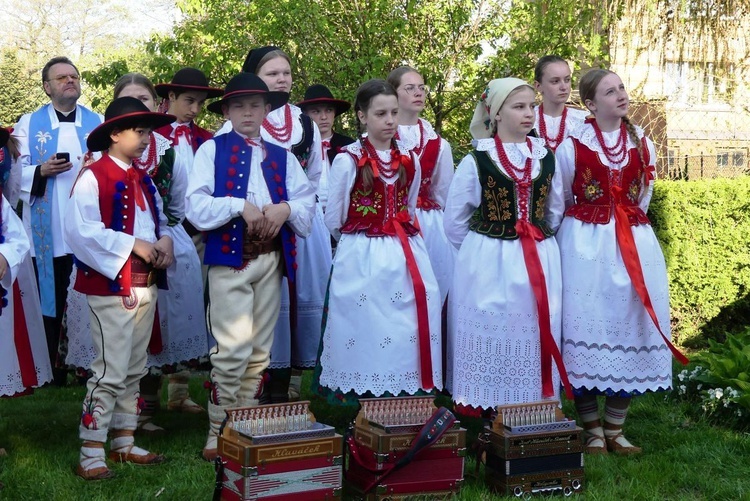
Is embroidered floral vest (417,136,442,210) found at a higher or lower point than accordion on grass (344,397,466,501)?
higher

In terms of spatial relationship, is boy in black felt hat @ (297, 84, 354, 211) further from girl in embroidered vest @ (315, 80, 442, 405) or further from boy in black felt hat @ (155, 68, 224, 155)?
girl in embroidered vest @ (315, 80, 442, 405)

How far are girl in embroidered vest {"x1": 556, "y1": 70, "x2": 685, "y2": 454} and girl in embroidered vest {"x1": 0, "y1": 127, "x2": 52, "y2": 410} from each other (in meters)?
2.66

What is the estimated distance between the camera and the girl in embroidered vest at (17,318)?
414 centimetres

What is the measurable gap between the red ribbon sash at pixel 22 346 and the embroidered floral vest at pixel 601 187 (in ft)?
9.25

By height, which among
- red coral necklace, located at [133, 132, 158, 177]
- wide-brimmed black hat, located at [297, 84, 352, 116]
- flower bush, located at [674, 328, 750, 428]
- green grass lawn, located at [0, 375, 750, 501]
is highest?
wide-brimmed black hat, located at [297, 84, 352, 116]

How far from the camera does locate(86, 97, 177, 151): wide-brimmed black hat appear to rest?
4.27 metres

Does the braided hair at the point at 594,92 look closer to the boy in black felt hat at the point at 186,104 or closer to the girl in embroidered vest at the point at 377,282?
the girl in embroidered vest at the point at 377,282

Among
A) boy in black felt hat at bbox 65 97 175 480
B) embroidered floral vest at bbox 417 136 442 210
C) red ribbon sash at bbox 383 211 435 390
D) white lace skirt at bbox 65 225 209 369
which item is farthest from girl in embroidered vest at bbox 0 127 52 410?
embroidered floral vest at bbox 417 136 442 210

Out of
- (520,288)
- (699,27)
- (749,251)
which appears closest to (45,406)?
(520,288)

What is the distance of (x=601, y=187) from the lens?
464 cm

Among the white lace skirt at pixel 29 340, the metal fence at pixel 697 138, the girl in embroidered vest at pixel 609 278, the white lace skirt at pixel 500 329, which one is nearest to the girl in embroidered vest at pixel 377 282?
the white lace skirt at pixel 500 329

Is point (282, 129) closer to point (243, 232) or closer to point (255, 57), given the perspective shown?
point (255, 57)

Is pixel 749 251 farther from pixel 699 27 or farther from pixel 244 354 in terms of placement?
pixel 244 354

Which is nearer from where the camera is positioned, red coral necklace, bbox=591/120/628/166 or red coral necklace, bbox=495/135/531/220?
red coral necklace, bbox=495/135/531/220
